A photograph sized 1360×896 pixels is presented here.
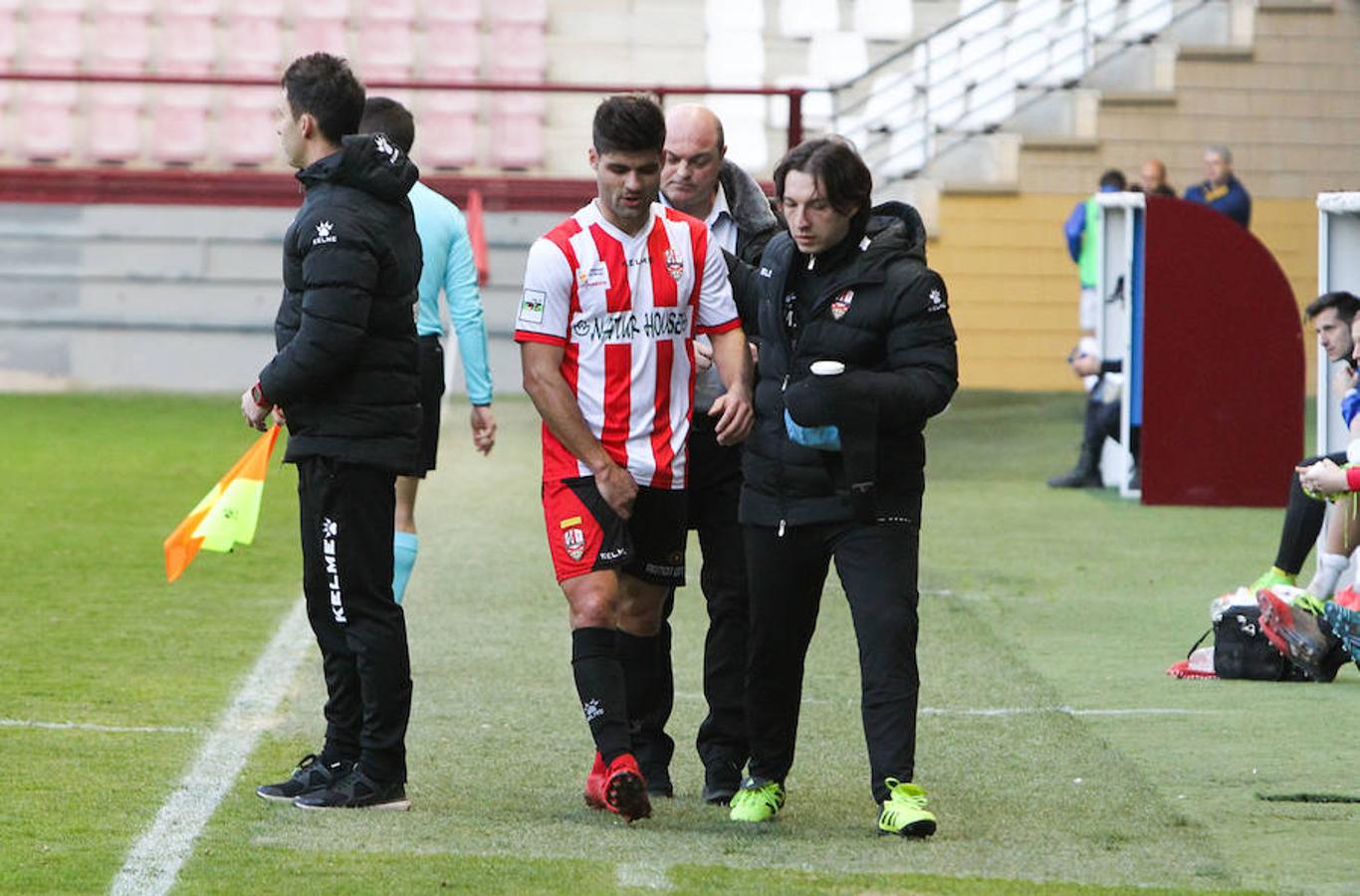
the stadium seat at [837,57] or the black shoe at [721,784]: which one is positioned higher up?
the stadium seat at [837,57]

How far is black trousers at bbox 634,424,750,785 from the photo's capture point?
553 centimetres

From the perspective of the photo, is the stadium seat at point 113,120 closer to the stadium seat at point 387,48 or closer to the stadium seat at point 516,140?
the stadium seat at point 387,48

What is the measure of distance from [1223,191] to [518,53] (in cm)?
704

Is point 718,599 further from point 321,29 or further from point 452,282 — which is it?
point 321,29

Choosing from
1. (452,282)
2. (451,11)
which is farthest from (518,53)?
(452,282)

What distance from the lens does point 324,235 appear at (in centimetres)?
499

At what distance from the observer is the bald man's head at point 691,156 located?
18.1 feet

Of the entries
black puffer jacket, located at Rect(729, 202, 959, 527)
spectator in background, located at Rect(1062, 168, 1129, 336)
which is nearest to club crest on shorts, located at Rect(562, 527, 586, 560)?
black puffer jacket, located at Rect(729, 202, 959, 527)

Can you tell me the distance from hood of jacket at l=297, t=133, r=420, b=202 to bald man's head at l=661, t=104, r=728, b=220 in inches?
27.2

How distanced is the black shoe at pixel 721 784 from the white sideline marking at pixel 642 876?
2.39 ft

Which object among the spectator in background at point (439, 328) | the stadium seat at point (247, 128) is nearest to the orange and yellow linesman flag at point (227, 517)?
the spectator in background at point (439, 328)

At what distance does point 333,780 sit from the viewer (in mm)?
5289

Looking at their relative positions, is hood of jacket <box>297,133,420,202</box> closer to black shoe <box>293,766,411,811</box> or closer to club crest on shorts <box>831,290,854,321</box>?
club crest on shorts <box>831,290,854,321</box>

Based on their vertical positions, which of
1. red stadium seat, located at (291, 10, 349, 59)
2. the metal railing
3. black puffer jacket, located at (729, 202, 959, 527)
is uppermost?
red stadium seat, located at (291, 10, 349, 59)
